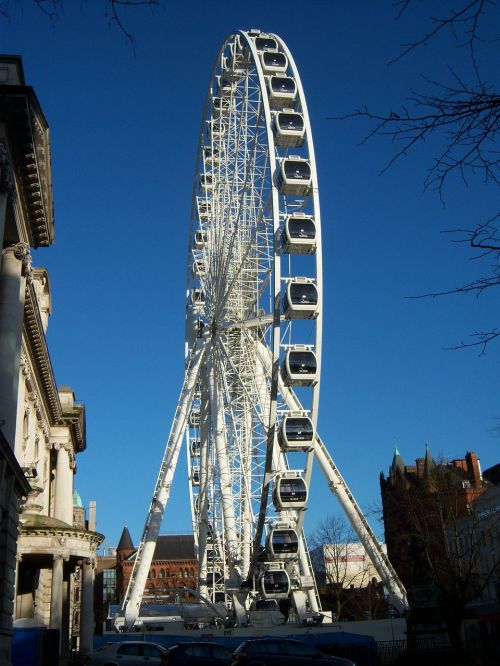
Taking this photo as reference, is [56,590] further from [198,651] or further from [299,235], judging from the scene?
[299,235]

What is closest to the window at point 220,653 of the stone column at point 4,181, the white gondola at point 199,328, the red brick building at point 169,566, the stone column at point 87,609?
the stone column at point 4,181

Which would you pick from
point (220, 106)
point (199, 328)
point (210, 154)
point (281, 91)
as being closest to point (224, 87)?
point (220, 106)

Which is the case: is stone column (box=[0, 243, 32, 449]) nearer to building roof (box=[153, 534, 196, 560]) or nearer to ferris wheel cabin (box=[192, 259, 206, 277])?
ferris wheel cabin (box=[192, 259, 206, 277])

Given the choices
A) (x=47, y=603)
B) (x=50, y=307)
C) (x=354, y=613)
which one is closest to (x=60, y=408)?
(x=50, y=307)

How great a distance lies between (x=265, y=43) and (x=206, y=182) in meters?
10.3

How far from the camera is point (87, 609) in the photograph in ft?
139

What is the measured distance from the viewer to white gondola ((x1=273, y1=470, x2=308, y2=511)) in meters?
39.4

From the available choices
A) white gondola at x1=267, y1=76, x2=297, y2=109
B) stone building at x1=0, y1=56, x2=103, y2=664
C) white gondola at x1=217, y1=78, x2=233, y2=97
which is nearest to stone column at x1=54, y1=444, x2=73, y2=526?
stone building at x1=0, y1=56, x2=103, y2=664

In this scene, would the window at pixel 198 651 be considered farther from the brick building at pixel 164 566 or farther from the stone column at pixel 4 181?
the brick building at pixel 164 566

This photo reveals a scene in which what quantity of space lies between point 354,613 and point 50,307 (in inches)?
2328

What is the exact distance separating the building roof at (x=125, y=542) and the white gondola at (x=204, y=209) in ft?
403

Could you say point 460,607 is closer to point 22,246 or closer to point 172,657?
point 172,657

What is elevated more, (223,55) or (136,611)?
(223,55)

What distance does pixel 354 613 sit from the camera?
3674 inches
